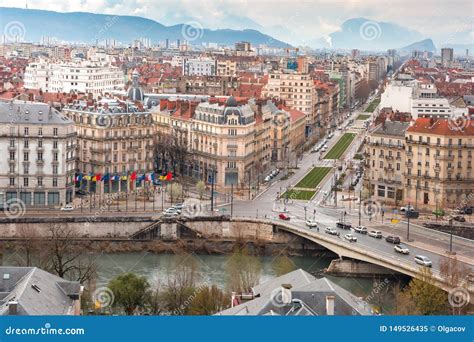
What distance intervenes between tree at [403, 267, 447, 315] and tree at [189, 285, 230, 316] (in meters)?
2.01

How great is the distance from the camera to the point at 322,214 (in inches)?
609

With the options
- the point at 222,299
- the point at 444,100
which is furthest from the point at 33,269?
→ the point at 444,100

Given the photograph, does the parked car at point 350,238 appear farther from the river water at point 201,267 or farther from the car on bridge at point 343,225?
the car on bridge at point 343,225

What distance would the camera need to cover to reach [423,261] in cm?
1188

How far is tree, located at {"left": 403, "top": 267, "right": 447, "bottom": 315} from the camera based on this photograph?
916 centimetres

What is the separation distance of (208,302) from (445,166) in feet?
27.7

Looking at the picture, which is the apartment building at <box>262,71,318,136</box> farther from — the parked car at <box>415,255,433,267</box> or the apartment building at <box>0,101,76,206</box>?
the parked car at <box>415,255,433,267</box>

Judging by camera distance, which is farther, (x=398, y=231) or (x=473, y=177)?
(x=473, y=177)

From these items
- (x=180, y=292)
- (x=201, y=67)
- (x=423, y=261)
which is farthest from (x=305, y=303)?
(x=201, y=67)

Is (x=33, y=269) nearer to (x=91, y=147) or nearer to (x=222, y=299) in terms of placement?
(x=222, y=299)

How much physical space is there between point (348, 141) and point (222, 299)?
726 inches

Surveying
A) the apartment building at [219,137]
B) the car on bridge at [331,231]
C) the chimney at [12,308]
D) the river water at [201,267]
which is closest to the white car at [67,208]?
the river water at [201,267]

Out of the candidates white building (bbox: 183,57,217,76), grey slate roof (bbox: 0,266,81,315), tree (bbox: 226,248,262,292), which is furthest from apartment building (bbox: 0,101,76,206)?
white building (bbox: 183,57,217,76)

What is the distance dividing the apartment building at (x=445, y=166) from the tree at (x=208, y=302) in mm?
8013
